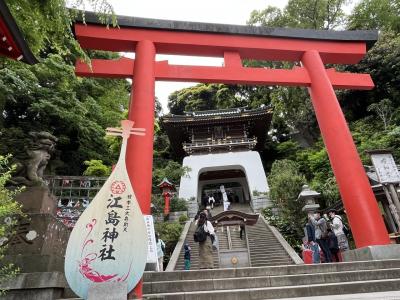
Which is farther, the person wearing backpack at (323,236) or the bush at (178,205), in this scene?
the bush at (178,205)

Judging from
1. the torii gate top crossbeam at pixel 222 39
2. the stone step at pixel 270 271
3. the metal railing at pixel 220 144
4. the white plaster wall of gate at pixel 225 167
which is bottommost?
the stone step at pixel 270 271

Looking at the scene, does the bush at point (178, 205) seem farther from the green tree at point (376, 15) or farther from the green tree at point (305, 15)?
the green tree at point (376, 15)

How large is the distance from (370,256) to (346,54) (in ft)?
17.5

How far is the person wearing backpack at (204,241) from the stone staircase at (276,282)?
2.37 metres

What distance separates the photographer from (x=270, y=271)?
4.82 m

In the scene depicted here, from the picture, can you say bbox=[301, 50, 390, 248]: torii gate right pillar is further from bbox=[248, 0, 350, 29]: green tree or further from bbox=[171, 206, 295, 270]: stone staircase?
bbox=[248, 0, 350, 29]: green tree

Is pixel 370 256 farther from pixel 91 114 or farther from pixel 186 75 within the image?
pixel 91 114

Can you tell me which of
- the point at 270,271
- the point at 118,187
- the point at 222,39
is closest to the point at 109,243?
the point at 118,187

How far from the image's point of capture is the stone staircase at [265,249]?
9539 millimetres

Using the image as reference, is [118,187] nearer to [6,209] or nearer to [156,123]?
[6,209]

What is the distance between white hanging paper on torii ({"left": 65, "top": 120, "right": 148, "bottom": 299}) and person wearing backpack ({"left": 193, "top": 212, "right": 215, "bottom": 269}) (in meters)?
3.96

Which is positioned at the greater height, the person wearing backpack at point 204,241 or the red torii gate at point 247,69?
the red torii gate at point 247,69

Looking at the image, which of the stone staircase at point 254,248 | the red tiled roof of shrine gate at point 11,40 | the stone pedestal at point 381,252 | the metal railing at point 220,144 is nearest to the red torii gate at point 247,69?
the stone pedestal at point 381,252

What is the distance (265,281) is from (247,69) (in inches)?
200
